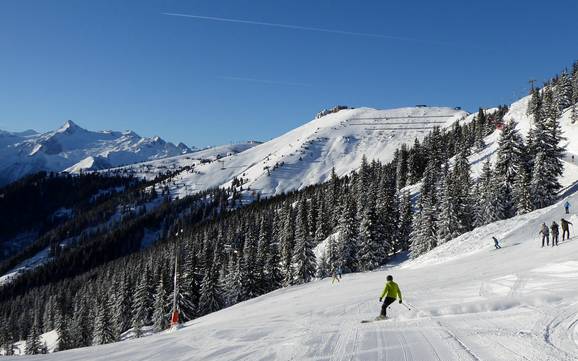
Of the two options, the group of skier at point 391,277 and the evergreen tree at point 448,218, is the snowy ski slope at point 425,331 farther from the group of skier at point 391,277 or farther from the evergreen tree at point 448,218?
the evergreen tree at point 448,218

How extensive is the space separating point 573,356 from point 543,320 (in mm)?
3498

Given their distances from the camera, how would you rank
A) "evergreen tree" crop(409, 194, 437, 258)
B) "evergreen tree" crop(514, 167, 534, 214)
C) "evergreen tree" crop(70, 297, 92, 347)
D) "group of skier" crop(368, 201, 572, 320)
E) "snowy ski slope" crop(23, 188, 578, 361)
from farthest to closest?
1. "evergreen tree" crop(70, 297, 92, 347)
2. "evergreen tree" crop(409, 194, 437, 258)
3. "evergreen tree" crop(514, 167, 534, 214)
4. "group of skier" crop(368, 201, 572, 320)
5. "snowy ski slope" crop(23, 188, 578, 361)

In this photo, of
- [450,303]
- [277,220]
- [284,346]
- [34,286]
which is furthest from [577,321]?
[34,286]

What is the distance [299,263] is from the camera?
2361 inches

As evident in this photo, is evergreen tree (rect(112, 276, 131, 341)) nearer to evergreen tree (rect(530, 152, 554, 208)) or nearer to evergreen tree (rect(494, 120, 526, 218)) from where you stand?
evergreen tree (rect(494, 120, 526, 218))

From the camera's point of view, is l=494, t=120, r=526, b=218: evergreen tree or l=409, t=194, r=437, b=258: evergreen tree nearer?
l=409, t=194, r=437, b=258: evergreen tree

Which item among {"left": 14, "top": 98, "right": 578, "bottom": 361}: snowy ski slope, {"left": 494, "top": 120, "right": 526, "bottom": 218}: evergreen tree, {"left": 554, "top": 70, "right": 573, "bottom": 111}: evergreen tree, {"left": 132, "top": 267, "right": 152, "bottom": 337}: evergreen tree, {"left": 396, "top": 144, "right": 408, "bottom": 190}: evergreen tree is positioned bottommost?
{"left": 132, "top": 267, "right": 152, "bottom": 337}: evergreen tree

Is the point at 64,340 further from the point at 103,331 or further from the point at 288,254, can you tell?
the point at 288,254

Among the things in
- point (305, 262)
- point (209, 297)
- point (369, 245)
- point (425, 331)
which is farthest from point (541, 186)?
point (425, 331)

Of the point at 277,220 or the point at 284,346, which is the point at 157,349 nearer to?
the point at 284,346

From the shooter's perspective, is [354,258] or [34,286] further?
[34,286]

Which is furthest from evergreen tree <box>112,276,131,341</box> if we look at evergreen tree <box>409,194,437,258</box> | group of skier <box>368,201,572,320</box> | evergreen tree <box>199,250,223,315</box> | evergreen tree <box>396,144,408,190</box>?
evergreen tree <box>396,144,408,190</box>

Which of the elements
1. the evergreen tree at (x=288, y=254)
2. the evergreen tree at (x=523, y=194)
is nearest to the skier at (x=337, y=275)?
the evergreen tree at (x=288, y=254)

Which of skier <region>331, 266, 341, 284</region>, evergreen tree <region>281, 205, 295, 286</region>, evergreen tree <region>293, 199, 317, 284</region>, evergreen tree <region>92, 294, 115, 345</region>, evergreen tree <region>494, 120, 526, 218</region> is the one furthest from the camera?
evergreen tree <region>92, 294, 115, 345</region>
